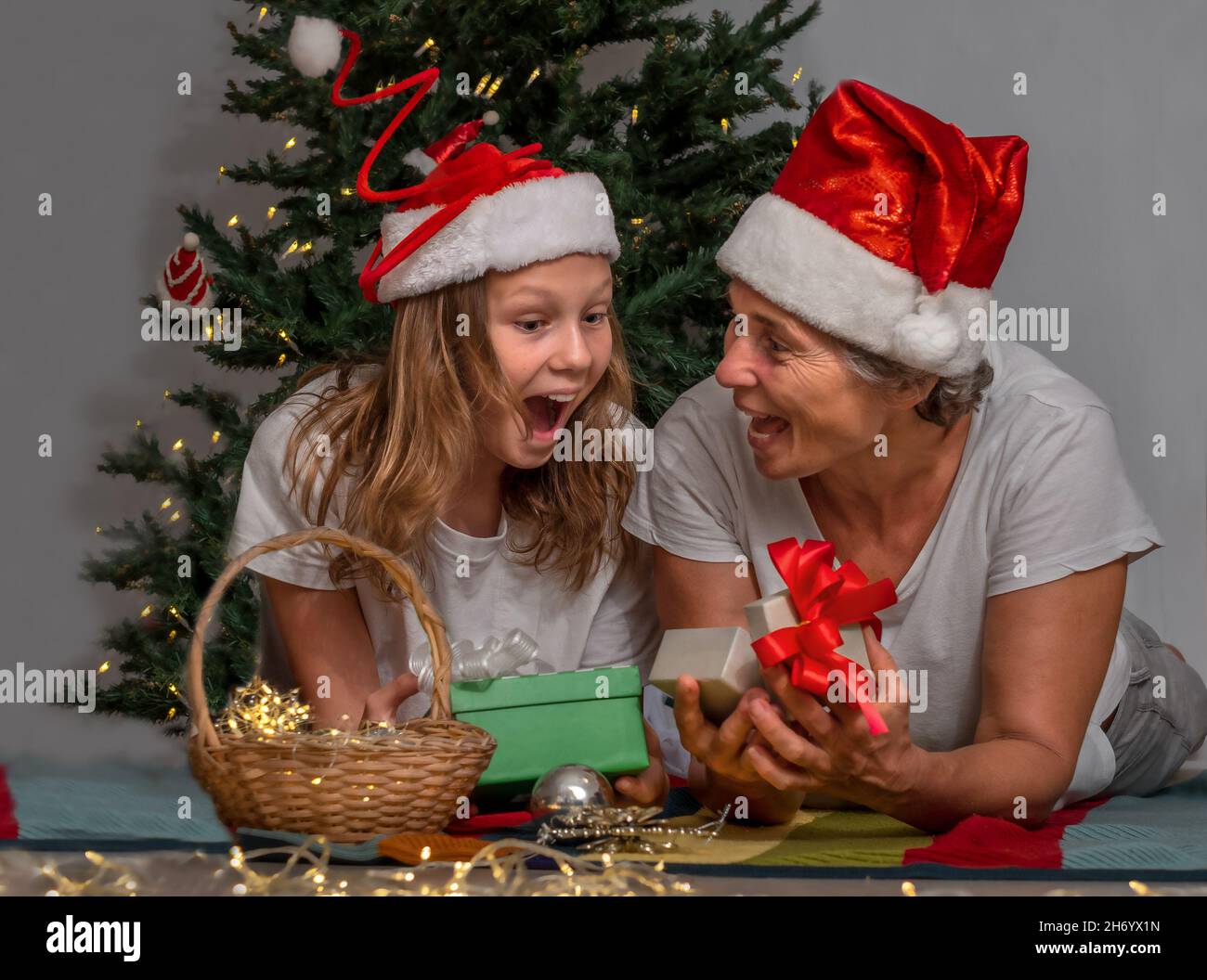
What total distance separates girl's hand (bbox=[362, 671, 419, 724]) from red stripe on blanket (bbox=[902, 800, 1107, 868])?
655 millimetres

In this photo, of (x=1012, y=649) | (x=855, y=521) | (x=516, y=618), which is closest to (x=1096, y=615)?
(x=1012, y=649)

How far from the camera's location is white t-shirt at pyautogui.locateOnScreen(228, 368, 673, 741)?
211 centimetres

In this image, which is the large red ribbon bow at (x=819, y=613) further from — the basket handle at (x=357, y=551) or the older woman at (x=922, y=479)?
the basket handle at (x=357, y=551)

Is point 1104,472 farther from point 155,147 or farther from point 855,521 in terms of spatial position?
point 155,147

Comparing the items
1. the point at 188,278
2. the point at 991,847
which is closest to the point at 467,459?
the point at 991,847

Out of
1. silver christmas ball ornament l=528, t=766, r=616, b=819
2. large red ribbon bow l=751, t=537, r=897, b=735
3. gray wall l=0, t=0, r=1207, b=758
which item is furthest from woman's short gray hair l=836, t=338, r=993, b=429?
gray wall l=0, t=0, r=1207, b=758

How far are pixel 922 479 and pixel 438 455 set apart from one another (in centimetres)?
69

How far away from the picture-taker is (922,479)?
199cm

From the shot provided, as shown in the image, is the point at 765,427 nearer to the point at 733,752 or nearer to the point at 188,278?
the point at 733,752

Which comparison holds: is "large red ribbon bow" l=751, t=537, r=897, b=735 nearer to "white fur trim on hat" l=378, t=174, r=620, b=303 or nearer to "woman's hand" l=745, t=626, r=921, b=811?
"woman's hand" l=745, t=626, r=921, b=811

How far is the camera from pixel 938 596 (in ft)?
6.36

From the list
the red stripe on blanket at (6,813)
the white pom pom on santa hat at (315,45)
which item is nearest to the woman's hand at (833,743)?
the red stripe on blanket at (6,813)

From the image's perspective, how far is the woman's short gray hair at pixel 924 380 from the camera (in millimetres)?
1850

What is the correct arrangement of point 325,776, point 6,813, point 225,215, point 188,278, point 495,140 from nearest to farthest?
point 325,776
point 6,813
point 495,140
point 188,278
point 225,215
